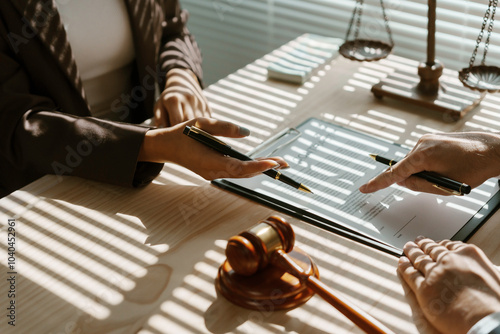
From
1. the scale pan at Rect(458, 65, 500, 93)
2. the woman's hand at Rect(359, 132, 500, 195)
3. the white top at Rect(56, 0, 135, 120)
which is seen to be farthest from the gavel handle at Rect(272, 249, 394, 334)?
the white top at Rect(56, 0, 135, 120)

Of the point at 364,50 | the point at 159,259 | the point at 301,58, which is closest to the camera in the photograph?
the point at 159,259

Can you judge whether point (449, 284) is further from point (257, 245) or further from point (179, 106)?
point (179, 106)

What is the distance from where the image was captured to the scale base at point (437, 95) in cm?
152

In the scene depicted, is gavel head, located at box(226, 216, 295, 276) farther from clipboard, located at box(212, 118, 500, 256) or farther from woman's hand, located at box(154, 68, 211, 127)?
woman's hand, located at box(154, 68, 211, 127)

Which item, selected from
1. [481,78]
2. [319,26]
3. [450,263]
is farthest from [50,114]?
[319,26]

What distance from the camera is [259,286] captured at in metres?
0.95

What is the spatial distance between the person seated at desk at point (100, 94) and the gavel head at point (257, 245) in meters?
0.21

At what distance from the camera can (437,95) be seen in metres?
1.58

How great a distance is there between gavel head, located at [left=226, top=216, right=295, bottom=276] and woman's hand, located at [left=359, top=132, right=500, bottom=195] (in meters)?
0.30

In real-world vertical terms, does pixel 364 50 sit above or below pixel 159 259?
above

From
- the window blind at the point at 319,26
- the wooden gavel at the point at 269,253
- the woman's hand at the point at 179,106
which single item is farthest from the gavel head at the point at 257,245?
the window blind at the point at 319,26

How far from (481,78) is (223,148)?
70 centimetres

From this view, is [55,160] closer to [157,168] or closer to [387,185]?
[157,168]

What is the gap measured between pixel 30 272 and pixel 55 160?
353mm
